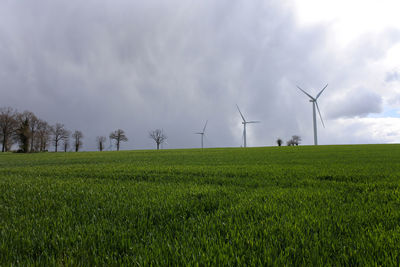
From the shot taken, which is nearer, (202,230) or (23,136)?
(202,230)

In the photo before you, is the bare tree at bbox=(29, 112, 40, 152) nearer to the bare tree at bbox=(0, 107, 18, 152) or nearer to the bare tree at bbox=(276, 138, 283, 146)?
the bare tree at bbox=(0, 107, 18, 152)

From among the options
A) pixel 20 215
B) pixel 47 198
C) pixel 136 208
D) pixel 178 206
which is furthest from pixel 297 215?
pixel 47 198

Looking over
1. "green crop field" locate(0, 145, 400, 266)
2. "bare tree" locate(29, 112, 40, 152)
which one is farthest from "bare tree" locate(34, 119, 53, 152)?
"green crop field" locate(0, 145, 400, 266)

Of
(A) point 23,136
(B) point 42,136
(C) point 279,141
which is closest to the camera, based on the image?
(A) point 23,136

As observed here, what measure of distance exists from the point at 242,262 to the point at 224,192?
312 cm

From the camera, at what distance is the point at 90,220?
10.9 feet

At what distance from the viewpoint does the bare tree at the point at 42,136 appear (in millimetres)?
74125

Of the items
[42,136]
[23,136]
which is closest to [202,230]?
[23,136]

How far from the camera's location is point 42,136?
75.6 m

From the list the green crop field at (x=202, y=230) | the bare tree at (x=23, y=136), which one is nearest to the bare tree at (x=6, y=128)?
the bare tree at (x=23, y=136)

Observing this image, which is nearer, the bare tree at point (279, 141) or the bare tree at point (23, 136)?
the bare tree at point (23, 136)

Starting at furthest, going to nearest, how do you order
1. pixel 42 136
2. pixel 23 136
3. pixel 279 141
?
pixel 279 141
pixel 42 136
pixel 23 136

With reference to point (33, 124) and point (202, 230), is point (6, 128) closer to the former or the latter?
point (33, 124)

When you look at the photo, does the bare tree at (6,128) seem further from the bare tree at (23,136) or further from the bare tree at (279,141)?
the bare tree at (279,141)
